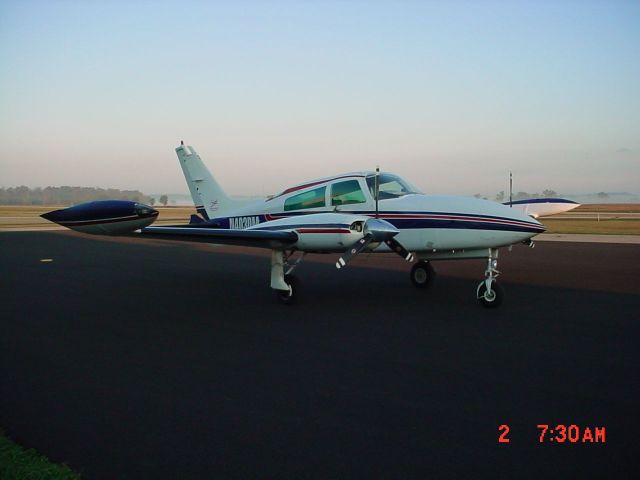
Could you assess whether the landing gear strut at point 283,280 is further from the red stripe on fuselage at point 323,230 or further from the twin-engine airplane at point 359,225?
the red stripe on fuselage at point 323,230

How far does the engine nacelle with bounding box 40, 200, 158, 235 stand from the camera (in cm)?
986

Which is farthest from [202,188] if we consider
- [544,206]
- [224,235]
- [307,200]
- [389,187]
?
[544,206]

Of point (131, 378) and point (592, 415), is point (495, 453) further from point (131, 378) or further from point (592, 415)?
point (131, 378)

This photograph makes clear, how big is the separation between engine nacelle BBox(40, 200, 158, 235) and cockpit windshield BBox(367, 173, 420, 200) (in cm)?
482

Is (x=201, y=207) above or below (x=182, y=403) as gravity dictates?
above

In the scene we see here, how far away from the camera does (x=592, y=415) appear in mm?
5074

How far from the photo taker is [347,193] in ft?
39.1

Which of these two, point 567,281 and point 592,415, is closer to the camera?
point 592,415

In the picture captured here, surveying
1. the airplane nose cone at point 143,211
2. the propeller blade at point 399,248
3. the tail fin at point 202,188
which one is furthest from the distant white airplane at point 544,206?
the airplane nose cone at point 143,211

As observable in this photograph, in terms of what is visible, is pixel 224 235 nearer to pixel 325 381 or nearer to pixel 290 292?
pixel 290 292

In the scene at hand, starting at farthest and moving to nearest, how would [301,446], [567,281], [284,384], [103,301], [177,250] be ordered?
[177,250] < [567,281] < [103,301] < [284,384] < [301,446]

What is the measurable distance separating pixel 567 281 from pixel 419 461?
11583 millimetres

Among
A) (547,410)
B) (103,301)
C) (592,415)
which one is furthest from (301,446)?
(103,301)
